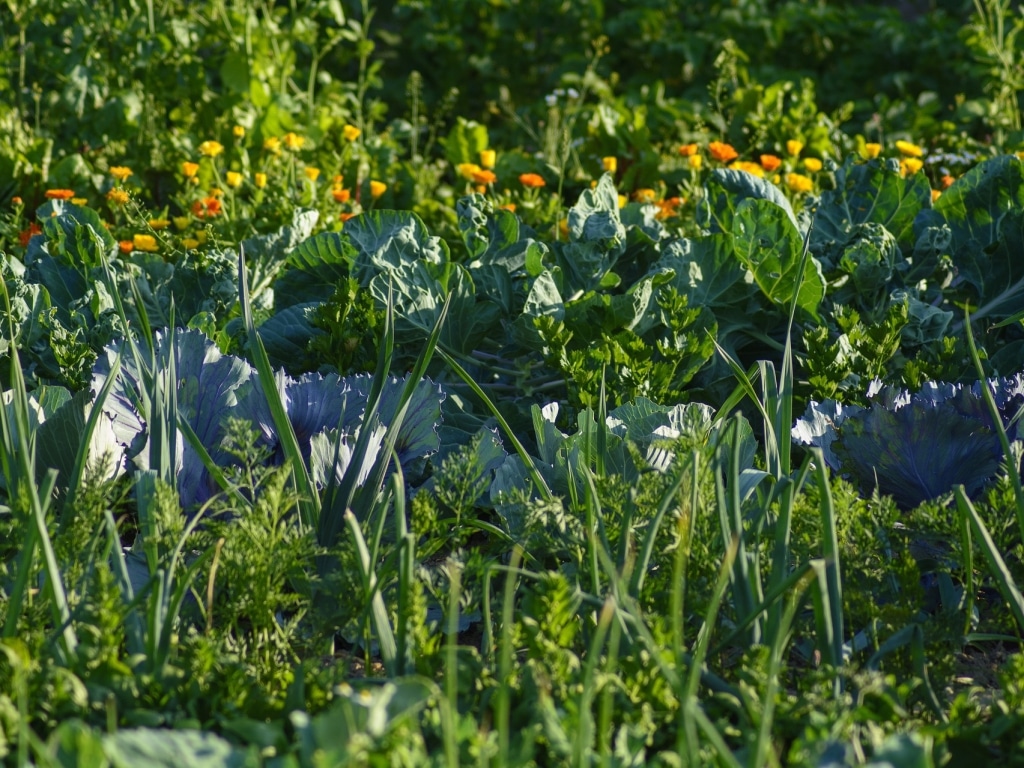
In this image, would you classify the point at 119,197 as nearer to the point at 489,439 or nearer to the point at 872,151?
the point at 489,439

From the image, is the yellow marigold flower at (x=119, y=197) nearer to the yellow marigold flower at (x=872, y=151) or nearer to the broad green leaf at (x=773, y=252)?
the broad green leaf at (x=773, y=252)

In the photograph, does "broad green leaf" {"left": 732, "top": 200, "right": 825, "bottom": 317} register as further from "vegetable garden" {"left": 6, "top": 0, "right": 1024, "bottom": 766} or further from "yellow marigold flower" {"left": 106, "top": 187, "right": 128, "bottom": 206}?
"yellow marigold flower" {"left": 106, "top": 187, "right": 128, "bottom": 206}

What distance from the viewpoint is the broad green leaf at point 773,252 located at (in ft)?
7.53

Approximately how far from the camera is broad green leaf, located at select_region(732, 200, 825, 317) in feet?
7.53

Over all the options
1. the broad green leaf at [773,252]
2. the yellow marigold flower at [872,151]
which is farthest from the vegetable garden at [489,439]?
the yellow marigold flower at [872,151]

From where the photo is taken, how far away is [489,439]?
1.84 meters

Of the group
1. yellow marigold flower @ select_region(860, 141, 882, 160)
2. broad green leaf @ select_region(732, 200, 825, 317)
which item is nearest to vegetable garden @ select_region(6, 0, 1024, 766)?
broad green leaf @ select_region(732, 200, 825, 317)

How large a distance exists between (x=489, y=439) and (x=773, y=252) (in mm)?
823

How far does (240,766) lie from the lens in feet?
3.48

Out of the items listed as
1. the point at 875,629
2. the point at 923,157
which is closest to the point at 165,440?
the point at 875,629

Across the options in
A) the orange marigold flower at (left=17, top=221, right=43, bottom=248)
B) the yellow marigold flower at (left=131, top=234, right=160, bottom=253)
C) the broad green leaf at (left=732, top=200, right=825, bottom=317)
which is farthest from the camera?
the orange marigold flower at (left=17, top=221, right=43, bottom=248)

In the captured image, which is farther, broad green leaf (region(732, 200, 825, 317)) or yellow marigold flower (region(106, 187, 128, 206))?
yellow marigold flower (region(106, 187, 128, 206))

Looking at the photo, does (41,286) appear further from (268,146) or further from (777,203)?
(777,203)

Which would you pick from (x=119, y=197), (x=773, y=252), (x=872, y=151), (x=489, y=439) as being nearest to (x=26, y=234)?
(x=119, y=197)
